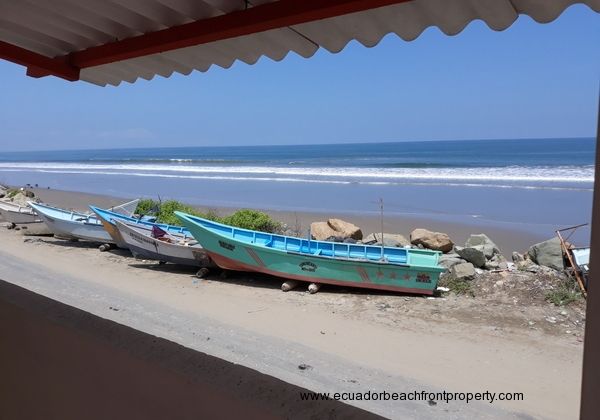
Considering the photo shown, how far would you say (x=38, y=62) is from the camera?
297 cm

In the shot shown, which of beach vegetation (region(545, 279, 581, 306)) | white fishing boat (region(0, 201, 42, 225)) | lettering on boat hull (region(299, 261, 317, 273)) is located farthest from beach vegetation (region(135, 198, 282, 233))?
beach vegetation (region(545, 279, 581, 306))

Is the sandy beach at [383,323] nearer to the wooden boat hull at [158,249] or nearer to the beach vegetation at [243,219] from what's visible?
the wooden boat hull at [158,249]

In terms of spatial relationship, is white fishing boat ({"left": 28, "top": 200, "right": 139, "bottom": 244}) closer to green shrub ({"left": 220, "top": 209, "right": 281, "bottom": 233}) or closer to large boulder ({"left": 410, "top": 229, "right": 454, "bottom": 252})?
green shrub ({"left": 220, "top": 209, "right": 281, "bottom": 233})

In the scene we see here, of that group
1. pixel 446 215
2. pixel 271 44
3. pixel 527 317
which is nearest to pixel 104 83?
pixel 271 44

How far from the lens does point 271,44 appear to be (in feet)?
8.67

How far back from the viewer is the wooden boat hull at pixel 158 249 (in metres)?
9.49

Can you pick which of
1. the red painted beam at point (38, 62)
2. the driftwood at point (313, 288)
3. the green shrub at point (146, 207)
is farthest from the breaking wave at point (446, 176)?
the red painted beam at point (38, 62)

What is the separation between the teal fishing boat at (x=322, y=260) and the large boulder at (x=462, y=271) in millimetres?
571

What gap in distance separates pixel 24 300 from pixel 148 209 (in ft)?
41.8

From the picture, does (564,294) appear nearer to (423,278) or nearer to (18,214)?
(423,278)

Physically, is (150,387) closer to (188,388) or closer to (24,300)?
(188,388)

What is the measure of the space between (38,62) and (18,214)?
12769 millimetres

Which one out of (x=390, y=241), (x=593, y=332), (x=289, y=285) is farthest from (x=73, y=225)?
(x=593, y=332)

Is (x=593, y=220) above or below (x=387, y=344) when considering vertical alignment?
above
